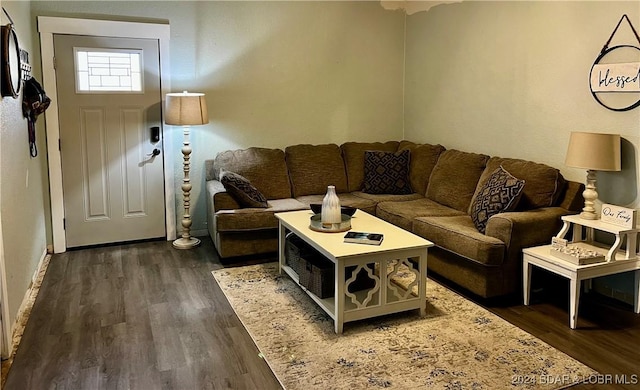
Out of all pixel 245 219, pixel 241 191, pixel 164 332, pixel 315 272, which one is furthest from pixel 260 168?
pixel 164 332

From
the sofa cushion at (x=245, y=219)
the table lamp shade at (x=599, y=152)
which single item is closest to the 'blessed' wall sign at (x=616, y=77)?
the table lamp shade at (x=599, y=152)

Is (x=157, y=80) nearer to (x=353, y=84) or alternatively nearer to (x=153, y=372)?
(x=353, y=84)

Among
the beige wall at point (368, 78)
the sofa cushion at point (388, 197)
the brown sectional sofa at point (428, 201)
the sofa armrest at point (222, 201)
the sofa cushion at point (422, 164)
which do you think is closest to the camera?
the brown sectional sofa at point (428, 201)

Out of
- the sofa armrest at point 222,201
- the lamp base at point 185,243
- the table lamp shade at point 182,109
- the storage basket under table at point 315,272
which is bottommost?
the lamp base at point 185,243

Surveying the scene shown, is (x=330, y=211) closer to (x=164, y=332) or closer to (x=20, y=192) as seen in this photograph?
(x=164, y=332)

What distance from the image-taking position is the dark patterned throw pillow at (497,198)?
3586 mm

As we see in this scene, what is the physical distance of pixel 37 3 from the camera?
14.0 feet

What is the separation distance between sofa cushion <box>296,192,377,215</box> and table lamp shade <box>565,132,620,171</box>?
180 centimetres

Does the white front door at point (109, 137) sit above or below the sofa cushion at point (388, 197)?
above

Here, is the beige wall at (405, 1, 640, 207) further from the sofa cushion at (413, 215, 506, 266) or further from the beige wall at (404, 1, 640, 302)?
the sofa cushion at (413, 215, 506, 266)

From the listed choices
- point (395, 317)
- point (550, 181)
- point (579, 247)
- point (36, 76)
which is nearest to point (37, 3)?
point (36, 76)

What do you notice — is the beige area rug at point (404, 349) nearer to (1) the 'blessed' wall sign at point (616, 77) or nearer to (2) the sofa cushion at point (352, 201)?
(2) the sofa cushion at point (352, 201)

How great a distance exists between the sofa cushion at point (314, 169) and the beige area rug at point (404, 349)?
65.1 inches

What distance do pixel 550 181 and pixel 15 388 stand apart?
11.3 ft
